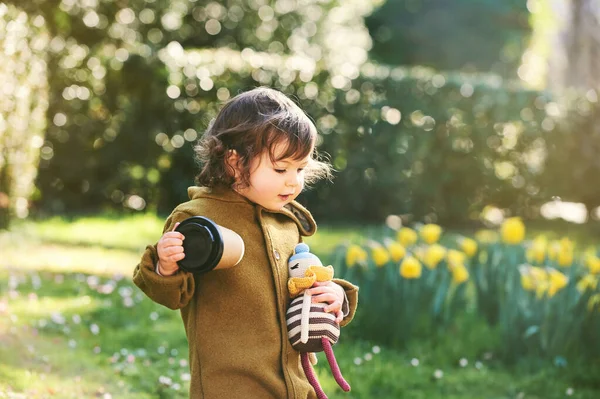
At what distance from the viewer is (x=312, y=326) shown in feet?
6.70

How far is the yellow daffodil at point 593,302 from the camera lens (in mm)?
3730

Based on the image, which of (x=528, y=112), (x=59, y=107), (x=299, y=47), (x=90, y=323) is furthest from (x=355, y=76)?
(x=299, y=47)

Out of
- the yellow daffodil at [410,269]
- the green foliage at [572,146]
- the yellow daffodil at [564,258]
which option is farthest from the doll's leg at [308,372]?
the green foliage at [572,146]

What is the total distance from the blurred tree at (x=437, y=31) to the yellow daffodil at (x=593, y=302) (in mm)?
16106

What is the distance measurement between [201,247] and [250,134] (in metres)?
0.36

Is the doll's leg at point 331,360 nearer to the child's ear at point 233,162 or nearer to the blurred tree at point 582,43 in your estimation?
the child's ear at point 233,162

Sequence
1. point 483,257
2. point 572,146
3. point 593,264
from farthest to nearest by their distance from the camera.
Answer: point 572,146 < point 483,257 < point 593,264

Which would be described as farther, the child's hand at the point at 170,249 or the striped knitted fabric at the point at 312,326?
the striped knitted fabric at the point at 312,326

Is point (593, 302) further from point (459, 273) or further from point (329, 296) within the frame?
point (329, 296)

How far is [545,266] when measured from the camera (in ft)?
14.2

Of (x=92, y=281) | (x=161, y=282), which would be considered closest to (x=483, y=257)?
(x=92, y=281)

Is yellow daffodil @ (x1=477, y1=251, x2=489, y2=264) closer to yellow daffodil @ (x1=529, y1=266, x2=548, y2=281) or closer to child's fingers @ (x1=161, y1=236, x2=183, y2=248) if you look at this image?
yellow daffodil @ (x1=529, y1=266, x2=548, y2=281)

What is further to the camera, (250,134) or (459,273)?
(459,273)

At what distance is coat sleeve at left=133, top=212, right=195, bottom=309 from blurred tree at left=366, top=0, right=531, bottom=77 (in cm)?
1790
